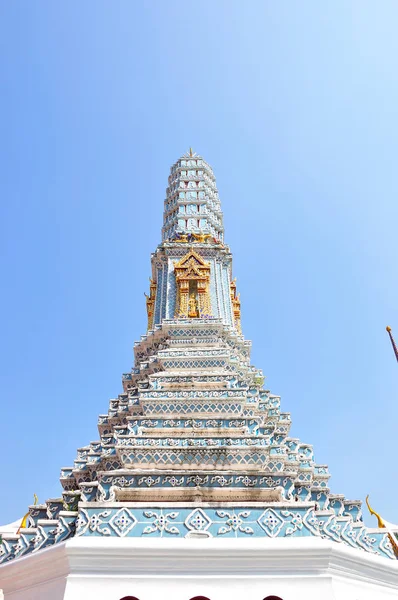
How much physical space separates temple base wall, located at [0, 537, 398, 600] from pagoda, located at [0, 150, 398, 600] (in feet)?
0.05

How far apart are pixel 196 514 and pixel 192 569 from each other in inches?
39.5

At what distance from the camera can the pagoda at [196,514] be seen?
25.9 ft

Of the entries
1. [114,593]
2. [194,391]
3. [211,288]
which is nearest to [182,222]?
[211,288]

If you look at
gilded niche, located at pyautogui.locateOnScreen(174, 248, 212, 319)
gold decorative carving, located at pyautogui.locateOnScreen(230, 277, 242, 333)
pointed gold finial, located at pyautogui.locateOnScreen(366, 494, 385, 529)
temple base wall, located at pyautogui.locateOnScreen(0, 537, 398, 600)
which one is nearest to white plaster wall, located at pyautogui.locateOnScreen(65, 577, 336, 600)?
temple base wall, located at pyautogui.locateOnScreen(0, 537, 398, 600)

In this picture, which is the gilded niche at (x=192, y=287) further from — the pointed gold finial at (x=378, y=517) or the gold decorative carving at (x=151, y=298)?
the pointed gold finial at (x=378, y=517)

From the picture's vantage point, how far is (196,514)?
8781mm

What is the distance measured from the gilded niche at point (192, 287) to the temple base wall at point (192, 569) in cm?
1054

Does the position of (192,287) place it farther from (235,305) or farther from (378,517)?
(378,517)

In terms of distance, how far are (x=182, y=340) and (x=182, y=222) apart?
8.40 m

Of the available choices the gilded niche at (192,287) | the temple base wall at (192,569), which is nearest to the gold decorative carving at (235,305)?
→ the gilded niche at (192,287)

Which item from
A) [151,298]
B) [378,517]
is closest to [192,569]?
[378,517]

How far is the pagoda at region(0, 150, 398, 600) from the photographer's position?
7.88 metres

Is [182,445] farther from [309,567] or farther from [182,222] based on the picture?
[182,222]

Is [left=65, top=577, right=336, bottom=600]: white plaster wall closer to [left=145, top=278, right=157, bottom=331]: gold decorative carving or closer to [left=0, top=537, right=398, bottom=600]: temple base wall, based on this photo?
[left=0, top=537, right=398, bottom=600]: temple base wall
